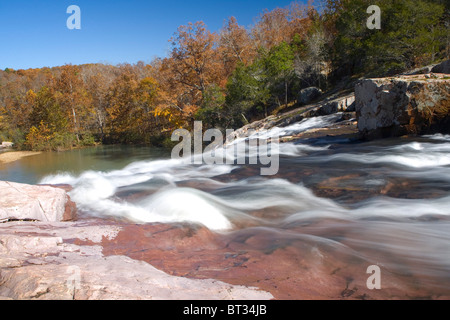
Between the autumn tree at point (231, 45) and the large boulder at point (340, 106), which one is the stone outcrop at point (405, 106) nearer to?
the large boulder at point (340, 106)

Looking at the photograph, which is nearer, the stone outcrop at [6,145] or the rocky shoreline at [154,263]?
the rocky shoreline at [154,263]

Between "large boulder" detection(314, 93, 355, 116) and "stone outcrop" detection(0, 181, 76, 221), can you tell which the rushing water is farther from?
"large boulder" detection(314, 93, 355, 116)

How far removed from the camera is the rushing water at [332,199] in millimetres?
2965

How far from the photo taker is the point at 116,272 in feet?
6.43

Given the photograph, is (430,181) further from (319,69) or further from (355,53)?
(319,69)

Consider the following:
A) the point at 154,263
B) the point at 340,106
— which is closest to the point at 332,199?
the point at 154,263

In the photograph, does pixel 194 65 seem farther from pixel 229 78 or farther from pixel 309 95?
pixel 309 95

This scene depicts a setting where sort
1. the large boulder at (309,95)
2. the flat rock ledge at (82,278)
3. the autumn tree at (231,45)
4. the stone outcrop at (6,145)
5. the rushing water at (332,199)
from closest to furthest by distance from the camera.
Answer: the flat rock ledge at (82,278) < the rushing water at (332,199) < the large boulder at (309,95) < the autumn tree at (231,45) < the stone outcrop at (6,145)

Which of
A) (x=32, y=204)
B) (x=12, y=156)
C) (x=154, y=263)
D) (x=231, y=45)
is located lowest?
(x=12, y=156)

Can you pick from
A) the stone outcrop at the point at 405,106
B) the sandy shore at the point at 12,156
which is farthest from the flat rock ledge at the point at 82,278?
the sandy shore at the point at 12,156

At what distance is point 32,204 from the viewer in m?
3.47

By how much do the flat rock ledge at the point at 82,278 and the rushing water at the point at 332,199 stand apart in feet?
4.67

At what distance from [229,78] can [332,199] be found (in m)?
23.7
